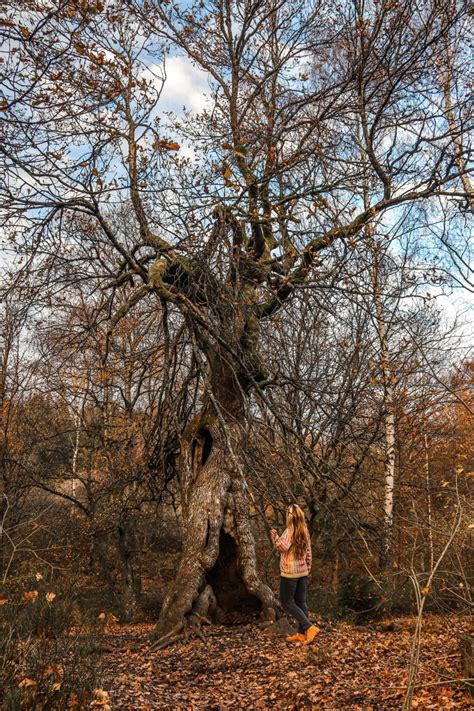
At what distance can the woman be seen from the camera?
5809 mm

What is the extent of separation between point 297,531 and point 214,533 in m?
1.28

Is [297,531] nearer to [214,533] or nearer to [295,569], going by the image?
[295,569]

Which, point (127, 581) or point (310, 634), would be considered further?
point (127, 581)

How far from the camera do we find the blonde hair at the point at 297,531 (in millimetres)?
5875

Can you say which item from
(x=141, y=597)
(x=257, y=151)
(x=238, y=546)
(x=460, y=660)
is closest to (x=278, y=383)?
(x=238, y=546)

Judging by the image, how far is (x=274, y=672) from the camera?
496 centimetres

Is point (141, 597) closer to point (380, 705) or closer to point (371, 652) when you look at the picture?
point (371, 652)

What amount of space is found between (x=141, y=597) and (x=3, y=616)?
7196 mm

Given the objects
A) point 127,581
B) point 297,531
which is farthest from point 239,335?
point 127,581

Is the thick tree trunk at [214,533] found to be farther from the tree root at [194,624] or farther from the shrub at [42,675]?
the shrub at [42,675]

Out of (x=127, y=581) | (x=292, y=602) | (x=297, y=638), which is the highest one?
(x=292, y=602)

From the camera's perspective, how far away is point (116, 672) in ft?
16.1

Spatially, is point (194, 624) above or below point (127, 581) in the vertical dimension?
above

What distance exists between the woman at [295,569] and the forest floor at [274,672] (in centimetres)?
25
